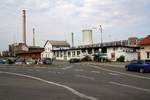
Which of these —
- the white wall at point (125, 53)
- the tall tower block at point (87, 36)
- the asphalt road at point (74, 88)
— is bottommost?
the asphalt road at point (74, 88)

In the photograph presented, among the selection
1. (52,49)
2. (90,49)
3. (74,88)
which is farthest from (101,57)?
(74,88)

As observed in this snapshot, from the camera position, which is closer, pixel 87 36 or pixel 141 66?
pixel 141 66

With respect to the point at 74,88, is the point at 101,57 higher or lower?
higher

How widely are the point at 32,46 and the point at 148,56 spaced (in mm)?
109083

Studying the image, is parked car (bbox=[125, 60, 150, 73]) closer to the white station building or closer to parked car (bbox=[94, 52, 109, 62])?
parked car (bbox=[94, 52, 109, 62])

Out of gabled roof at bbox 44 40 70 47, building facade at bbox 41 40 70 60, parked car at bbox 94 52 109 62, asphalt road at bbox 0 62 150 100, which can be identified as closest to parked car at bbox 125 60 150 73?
asphalt road at bbox 0 62 150 100

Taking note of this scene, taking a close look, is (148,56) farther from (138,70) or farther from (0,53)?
(0,53)

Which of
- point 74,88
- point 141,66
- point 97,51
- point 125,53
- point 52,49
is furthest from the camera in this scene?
point 52,49

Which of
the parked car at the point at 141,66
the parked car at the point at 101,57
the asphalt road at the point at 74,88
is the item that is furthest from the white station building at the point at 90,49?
the asphalt road at the point at 74,88

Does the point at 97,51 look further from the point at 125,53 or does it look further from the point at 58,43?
the point at 58,43

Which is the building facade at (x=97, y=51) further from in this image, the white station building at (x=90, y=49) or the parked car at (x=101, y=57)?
the parked car at (x=101, y=57)

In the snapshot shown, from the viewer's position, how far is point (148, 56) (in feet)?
A: 197

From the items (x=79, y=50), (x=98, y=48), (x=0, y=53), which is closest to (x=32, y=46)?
(x=0, y=53)

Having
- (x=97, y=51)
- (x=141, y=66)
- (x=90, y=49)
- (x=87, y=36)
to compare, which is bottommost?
(x=141, y=66)
